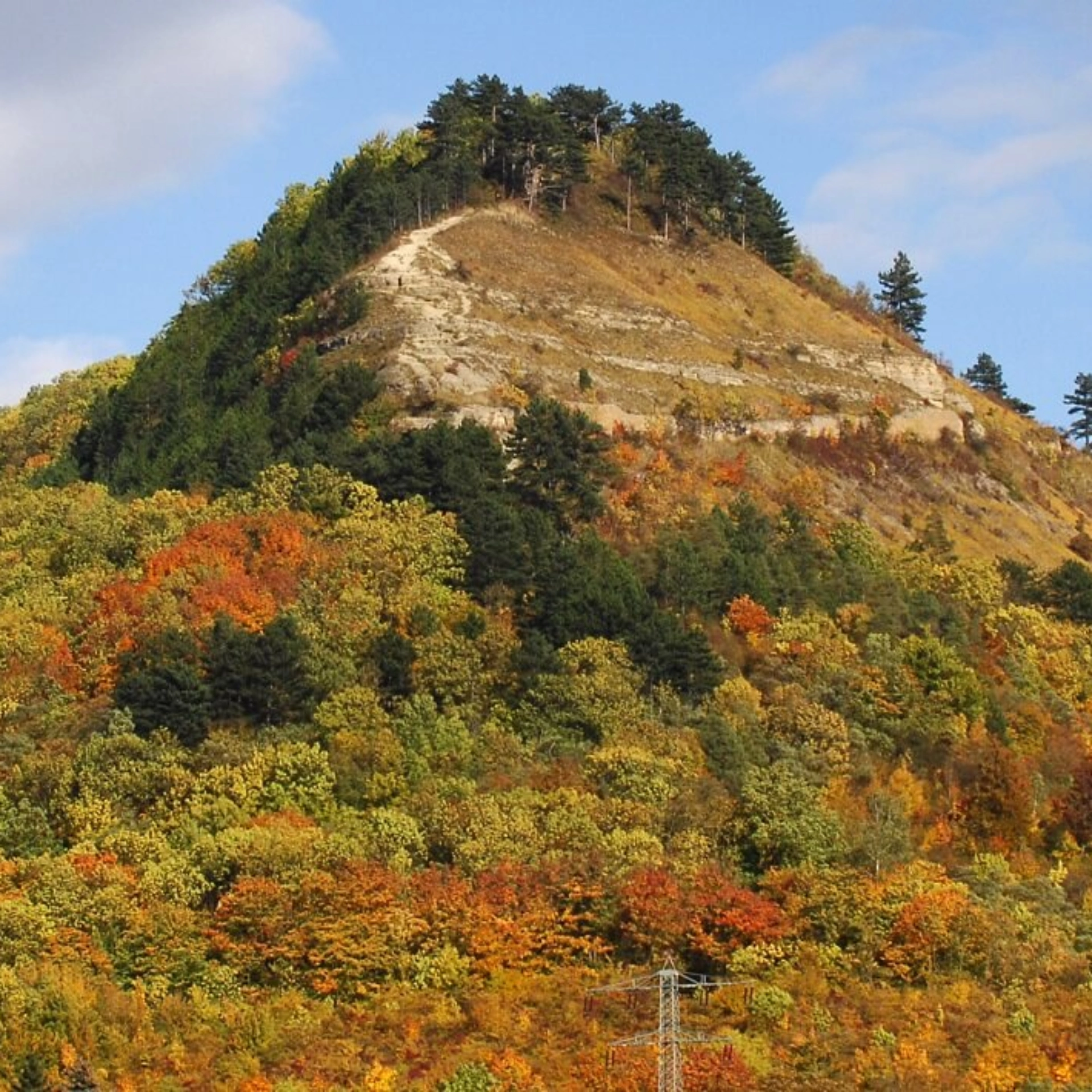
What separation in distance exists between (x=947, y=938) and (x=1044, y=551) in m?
47.6

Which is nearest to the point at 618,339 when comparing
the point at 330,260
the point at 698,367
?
the point at 698,367

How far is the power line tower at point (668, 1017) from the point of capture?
2235 inches

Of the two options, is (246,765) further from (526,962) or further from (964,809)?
(964,809)

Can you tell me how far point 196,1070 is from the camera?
64688 millimetres

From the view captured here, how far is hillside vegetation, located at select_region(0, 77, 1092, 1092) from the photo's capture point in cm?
6831

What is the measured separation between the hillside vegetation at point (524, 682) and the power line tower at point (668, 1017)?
0.76 meters

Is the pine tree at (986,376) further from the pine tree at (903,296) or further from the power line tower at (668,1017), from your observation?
the power line tower at (668,1017)

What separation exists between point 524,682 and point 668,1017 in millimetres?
23899

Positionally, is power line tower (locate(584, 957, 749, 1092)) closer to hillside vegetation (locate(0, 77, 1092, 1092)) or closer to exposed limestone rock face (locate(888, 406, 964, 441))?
hillside vegetation (locate(0, 77, 1092, 1092))

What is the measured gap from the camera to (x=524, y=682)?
8481 centimetres

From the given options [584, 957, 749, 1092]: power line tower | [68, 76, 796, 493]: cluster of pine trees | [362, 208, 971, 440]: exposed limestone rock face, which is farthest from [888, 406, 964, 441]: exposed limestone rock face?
[584, 957, 749, 1092]: power line tower

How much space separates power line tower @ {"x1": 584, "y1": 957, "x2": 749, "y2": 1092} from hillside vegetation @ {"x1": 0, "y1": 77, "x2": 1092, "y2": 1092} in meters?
→ 0.76

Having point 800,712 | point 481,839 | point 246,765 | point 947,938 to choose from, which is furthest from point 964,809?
point 246,765

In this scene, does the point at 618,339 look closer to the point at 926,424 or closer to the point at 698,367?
the point at 698,367
